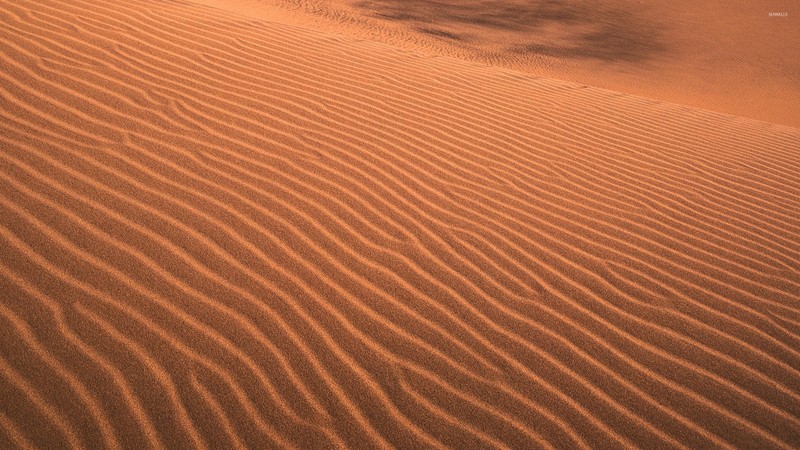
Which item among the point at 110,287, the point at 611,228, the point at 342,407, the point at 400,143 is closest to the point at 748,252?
the point at 611,228

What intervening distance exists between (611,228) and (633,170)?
3.27 ft

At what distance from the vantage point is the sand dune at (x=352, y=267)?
7.28ft

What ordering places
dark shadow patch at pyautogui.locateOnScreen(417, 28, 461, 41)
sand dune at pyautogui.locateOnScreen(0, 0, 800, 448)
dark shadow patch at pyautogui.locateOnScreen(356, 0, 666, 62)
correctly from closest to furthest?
sand dune at pyautogui.locateOnScreen(0, 0, 800, 448)
dark shadow patch at pyautogui.locateOnScreen(417, 28, 461, 41)
dark shadow patch at pyautogui.locateOnScreen(356, 0, 666, 62)

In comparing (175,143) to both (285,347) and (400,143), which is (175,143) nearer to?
(400,143)

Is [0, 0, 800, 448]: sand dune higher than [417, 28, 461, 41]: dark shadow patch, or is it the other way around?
[417, 28, 461, 41]: dark shadow patch

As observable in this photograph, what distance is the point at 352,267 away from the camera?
113 inches

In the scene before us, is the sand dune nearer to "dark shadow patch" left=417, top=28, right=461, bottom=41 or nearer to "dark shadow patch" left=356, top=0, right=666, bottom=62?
"dark shadow patch" left=417, top=28, right=461, bottom=41

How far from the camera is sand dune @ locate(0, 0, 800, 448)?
2.22 metres

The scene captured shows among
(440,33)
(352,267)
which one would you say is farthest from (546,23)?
(352,267)

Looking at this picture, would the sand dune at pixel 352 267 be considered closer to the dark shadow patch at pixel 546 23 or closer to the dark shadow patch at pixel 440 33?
the dark shadow patch at pixel 440 33

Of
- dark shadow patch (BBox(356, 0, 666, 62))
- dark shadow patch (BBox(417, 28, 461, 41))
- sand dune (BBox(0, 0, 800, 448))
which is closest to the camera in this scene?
sand dune (BBox(0, 0, 800, 448))

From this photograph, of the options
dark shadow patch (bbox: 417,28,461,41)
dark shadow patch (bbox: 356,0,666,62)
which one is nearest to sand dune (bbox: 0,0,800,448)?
dark shadow patch (bbox: 417,28,461,41)

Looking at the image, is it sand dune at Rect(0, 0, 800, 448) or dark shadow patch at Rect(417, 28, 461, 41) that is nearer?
sand dune at Rect(0, 0, 800, 448)

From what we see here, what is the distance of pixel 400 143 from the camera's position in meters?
4.05
